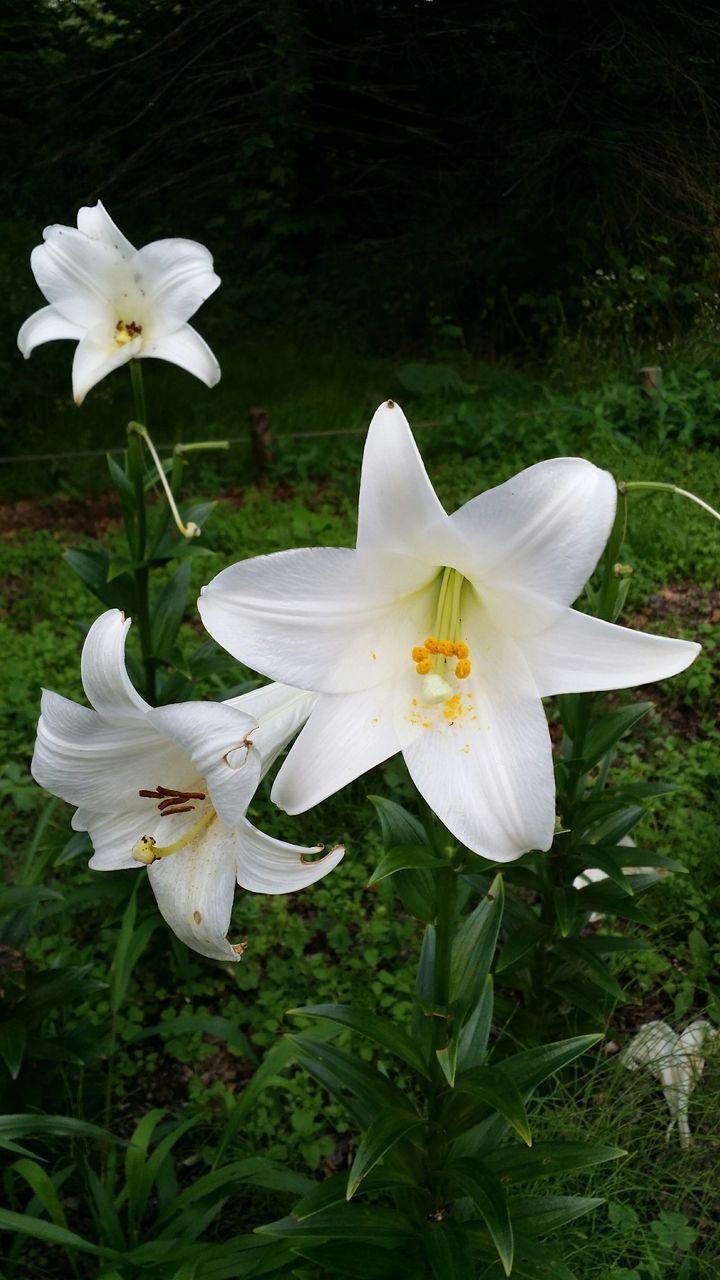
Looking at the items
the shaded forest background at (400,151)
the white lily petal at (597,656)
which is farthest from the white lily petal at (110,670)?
the shaded forest background at (400,151)

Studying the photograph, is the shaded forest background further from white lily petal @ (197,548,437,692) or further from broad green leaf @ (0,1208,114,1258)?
broad green leaf @ (0,1208,114,1258)

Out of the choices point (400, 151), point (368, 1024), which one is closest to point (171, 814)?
point (368, 1024)

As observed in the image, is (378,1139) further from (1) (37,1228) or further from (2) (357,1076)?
(1) (37,1228)

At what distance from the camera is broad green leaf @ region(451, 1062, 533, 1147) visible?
1.10 meters

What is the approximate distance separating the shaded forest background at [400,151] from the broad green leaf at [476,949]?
550cm

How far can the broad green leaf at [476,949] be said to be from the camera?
120 cm

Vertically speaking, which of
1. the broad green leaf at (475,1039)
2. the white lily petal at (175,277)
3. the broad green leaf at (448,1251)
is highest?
the white lily petal at (175,277)

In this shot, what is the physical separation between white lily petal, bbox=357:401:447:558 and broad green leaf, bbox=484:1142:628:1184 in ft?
2.67

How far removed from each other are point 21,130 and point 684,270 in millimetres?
4719

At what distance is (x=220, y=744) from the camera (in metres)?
0.83

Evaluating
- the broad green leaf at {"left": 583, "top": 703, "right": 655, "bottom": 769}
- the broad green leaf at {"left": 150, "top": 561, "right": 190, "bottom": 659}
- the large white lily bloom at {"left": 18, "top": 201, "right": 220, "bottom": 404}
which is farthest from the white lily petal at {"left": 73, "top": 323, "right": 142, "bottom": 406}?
the broad green leaf at {"left": 583, "top": 703, "right": 655, "bottom": 769}

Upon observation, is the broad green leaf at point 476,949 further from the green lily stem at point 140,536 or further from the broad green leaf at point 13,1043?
the green lily stem at point 140,536

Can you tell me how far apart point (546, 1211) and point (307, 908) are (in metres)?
1.24

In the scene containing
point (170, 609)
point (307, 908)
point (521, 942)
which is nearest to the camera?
point (521, 942)
